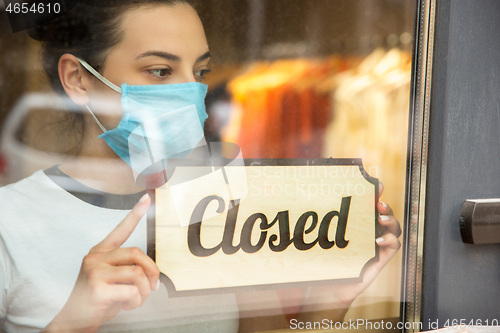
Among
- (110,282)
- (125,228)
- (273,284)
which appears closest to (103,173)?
(125,228)

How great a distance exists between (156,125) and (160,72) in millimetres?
147

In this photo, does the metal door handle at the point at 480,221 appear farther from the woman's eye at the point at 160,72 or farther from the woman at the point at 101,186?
the woman's eye at the point at 160,72

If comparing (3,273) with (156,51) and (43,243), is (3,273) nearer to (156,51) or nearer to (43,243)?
(43,243)

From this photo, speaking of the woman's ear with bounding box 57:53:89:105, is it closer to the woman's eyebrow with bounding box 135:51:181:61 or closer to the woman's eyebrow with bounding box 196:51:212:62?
the woman's eyebrow with bounding box 135:51:181:61

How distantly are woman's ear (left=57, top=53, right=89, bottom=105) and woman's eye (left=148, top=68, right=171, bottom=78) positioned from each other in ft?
0.58

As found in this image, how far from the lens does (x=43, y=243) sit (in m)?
1.24

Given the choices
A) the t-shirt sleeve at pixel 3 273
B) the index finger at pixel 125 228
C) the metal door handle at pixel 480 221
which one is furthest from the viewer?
the metal door handle at pixel 480 221

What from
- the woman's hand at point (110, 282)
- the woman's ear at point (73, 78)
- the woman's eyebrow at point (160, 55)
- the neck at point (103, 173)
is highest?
the woman's eyebrow at point (160, 55)

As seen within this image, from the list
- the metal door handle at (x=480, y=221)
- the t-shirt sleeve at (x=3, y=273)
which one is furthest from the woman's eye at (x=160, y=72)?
the metal door handle at (x=480, y=221)

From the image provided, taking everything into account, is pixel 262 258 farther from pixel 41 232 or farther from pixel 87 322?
pixel 41 232

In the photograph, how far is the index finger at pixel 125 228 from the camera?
1.30 m

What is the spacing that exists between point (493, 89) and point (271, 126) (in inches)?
35.4

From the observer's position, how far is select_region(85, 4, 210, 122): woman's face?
49.3 inches

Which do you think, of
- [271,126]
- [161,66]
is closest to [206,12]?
[161,66]
